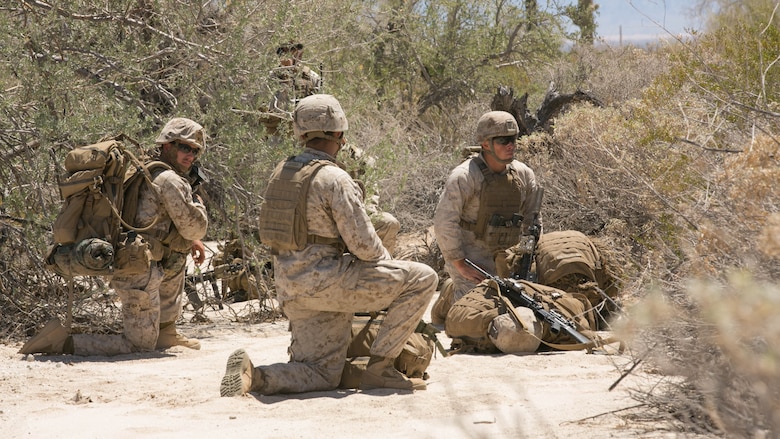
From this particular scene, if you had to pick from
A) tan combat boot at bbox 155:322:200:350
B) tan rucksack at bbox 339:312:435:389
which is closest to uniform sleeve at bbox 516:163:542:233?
tan rucksack at bbox 339:312:435:389

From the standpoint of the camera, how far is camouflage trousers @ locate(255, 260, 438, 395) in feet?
17.0

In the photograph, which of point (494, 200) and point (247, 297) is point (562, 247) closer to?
point (494, 200)

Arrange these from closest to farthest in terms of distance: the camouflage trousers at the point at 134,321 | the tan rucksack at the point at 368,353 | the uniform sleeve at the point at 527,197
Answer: the tan rucksack at the point at 368,353, the camouflage trousers at the point at 134,321, the uniform sleeve at the point at 527,197

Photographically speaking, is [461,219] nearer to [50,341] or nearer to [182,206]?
[182,206]

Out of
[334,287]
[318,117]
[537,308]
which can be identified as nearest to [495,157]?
[537,308]

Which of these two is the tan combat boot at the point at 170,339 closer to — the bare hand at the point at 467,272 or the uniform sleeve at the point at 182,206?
the uniform sleeve at the point at 182,206

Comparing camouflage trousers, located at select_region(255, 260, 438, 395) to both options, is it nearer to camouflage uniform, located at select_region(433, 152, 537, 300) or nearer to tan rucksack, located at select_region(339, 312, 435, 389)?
tan rucksack, located at select_region(339, 312, 435, 389)

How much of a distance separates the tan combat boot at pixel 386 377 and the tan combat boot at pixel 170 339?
7.53 feet

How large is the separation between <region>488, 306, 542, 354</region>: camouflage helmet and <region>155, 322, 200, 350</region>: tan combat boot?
2.34 metres

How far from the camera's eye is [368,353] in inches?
218

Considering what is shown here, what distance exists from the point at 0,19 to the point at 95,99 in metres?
0.93

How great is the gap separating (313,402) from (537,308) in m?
2.04

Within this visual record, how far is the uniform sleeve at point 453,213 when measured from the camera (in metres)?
7.31

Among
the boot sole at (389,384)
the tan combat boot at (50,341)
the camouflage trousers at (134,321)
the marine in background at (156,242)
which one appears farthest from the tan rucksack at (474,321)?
the tan combat boot at (50,341)
